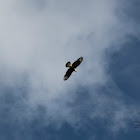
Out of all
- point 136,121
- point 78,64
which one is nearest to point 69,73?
point 78,64

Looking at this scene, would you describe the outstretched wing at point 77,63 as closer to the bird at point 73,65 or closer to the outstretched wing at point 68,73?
the bird at point 73,65

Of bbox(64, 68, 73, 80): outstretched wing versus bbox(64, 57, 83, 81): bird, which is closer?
bbox(64, 57, 83, 81): bird

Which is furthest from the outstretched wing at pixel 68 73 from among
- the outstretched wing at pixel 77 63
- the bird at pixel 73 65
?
the outstretched wing at pixel 77 63

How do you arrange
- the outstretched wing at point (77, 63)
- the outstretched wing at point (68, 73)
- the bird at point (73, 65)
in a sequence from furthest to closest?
the outstretched wing at point (68, 73)
the outstretched wing at point (77, 63)
the bird at point (73, 65)

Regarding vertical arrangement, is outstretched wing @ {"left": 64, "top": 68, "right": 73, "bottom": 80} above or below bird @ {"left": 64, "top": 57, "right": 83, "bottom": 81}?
below

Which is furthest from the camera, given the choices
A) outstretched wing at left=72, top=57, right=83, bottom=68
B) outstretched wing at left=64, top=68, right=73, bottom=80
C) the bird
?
outstretched wing at left=64, top=68, right=73, bottom=80

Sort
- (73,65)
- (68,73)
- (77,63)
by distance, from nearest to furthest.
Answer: (73,65) → (77,63) → (68,73)

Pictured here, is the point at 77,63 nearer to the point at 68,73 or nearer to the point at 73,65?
the point at 73,65

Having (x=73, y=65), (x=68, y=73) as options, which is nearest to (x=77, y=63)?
(x=73, y=65)

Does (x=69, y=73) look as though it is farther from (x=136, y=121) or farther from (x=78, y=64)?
(x=136, y=121)

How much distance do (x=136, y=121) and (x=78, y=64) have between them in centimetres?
3260

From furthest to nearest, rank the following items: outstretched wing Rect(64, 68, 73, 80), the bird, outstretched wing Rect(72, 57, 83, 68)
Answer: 1. outstretched wing Rect(64, 68, 73, 80)
2. outstretched wing Rect(72, 57, 83, 68)
3. the bird

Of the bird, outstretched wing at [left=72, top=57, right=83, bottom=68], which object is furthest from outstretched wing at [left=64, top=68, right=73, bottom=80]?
outstretched wing at [left=72, top=57, right=83, bottom=68]

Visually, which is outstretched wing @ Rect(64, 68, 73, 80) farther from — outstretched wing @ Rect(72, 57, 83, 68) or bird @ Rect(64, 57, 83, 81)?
outstretched wing @ Rect(72, 57, 83, 68)
